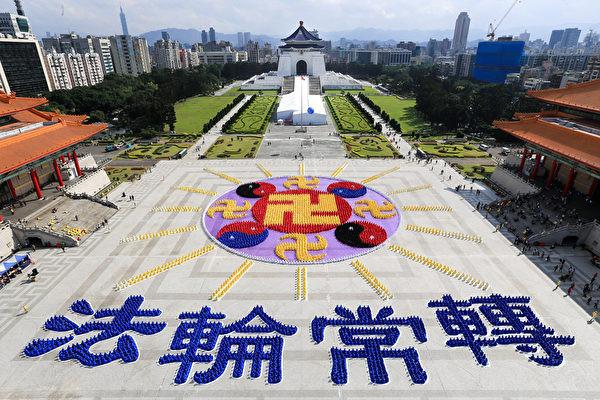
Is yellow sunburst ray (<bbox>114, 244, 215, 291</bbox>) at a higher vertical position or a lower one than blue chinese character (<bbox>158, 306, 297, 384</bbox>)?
higher

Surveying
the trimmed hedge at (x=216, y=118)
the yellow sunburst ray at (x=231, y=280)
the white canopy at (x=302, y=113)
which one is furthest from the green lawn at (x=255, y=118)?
the yellow sunburst ray at (x=231, y=280)

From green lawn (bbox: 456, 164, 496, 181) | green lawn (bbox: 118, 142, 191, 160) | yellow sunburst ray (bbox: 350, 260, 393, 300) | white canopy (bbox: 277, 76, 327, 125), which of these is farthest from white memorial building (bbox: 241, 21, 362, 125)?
yellow sunburst ray (bbox: 350, 260, 393, 300)

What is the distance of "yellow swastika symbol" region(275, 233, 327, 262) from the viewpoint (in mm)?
37594

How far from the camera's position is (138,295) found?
32.6 metres

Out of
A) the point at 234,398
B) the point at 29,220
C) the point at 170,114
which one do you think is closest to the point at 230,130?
the point at 170,114

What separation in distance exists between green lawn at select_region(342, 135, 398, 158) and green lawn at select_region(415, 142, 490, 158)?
730 centimetres

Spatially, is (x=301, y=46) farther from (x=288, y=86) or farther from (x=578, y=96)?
(x=578, y=96)

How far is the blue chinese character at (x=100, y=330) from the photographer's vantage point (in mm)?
26516

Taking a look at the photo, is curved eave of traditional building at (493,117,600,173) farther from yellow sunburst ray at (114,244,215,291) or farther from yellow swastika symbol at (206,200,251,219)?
yellow sunburst ray at (114,244,215,291)

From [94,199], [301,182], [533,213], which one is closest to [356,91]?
[301,182]

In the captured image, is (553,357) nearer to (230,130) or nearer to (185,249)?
(185,249)

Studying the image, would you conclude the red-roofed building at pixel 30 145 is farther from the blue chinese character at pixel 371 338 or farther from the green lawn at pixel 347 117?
the green lawn at pixel 347 117

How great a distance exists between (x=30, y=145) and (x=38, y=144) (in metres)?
1.01

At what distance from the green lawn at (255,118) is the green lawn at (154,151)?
629 inches
